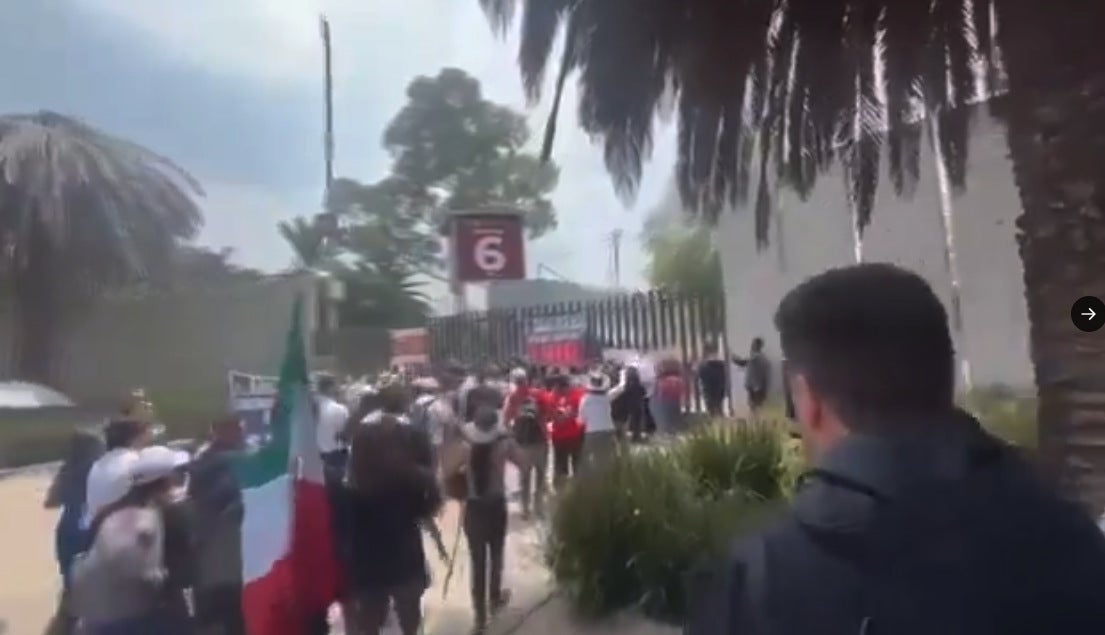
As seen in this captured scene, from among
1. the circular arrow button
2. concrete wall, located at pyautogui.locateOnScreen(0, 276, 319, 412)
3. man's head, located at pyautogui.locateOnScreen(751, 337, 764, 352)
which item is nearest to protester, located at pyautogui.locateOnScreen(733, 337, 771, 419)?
man's head, located at pyautogui.locateOnScreen(751, 337, 764, 352)

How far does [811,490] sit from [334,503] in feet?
10.5

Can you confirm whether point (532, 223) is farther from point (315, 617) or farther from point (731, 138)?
point (315, 617)

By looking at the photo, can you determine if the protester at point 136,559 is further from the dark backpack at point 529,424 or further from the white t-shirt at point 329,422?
the dark backpack at point 529,424

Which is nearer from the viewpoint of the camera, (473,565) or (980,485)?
(980,485)

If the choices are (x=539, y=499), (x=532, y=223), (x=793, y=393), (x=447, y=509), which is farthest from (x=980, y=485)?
(x=539, y=499)

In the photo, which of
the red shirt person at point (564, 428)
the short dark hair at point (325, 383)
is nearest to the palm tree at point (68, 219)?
the short dark hair at point (325, 383)

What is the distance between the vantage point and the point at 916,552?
110 cm

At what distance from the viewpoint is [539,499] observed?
16.9 ft

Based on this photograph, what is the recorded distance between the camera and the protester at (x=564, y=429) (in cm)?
468

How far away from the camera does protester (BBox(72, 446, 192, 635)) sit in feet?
11.1

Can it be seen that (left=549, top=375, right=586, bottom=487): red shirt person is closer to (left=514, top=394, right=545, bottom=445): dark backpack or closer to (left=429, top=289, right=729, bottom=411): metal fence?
(left=514, top=394, right=545, bottom=445): dark backpack

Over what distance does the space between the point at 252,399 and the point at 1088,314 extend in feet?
9.04

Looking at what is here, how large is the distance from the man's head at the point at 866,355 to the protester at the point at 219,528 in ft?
→ 8.77

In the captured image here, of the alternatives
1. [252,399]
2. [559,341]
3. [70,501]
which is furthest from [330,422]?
[559,341]
